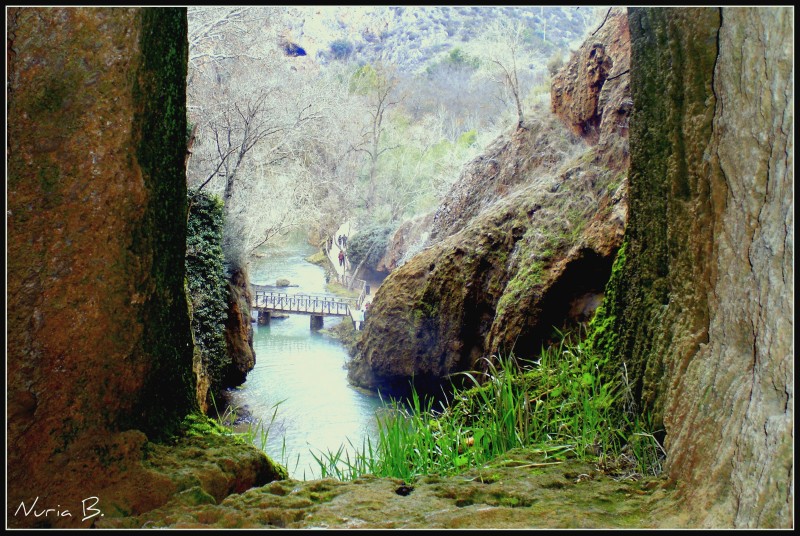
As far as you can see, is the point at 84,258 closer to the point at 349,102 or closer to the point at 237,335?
the point at 237,335

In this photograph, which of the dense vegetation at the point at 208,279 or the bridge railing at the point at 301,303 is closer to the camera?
the dense vegetation at the point at 208,279

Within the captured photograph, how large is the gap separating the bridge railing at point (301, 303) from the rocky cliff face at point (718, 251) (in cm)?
1925

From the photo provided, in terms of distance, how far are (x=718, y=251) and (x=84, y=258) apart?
2.18 metres

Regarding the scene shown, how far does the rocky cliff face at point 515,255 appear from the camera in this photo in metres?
8.34

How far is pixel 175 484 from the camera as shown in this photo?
238 cm

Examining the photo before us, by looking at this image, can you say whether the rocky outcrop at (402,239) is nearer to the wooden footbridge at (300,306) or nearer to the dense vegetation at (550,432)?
the wooden footbridge at (300,306)

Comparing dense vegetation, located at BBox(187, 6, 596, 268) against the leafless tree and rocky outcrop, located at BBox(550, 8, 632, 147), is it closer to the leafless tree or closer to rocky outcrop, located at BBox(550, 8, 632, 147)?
the leafless tree

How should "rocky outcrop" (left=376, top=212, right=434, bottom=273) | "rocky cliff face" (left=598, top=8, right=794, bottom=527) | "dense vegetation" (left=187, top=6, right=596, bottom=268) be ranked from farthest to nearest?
"rocky outcrop" (left=376, top=212, right=434, bottom=273) < "dense vegetation" (left=187, top=6, right=596, bottom=268) < "rocky cliff face" (left=598, top=8, right=794, bottom=527)

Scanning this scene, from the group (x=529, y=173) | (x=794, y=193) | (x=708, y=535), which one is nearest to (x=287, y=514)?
(x=708, y=535)

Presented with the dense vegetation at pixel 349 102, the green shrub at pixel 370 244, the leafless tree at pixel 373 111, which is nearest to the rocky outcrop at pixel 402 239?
the green shrub at pixel 370 244

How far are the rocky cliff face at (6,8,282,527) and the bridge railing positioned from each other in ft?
63.1

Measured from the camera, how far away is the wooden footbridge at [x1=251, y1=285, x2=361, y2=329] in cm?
2180

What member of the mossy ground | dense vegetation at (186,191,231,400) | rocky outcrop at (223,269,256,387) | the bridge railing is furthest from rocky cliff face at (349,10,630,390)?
the bridge railing

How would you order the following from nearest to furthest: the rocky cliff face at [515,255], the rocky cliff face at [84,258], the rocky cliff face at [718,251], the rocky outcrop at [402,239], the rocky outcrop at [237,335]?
the rocky cliff face at [718,251] < the rocky cliff face at [84,258] < the rocky cliff face at [515,255] < the rocky outcrop at [237,335] < the rocky outcrop at [402,239]
